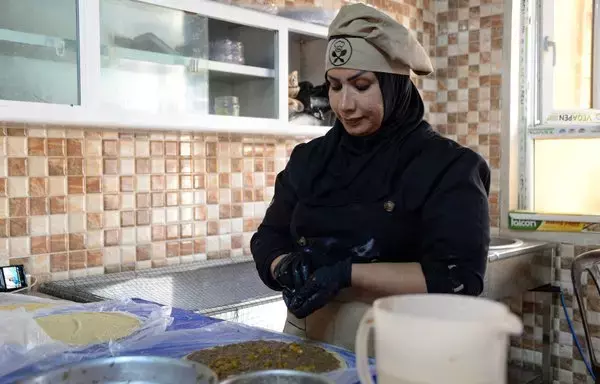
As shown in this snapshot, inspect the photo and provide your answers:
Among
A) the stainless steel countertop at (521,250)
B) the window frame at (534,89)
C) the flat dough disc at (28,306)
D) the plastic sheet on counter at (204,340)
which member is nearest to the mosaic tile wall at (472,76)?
the window frame at (534,89)

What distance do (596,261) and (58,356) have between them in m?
1.90

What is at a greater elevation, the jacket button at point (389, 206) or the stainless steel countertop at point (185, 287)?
the jacket button at point (389, 206)

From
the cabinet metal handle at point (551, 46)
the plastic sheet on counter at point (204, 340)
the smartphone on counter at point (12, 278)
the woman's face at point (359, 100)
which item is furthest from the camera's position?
the cabinet metal handle at point (551, 46)

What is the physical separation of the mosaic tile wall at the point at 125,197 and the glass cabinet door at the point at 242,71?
235 millimetres

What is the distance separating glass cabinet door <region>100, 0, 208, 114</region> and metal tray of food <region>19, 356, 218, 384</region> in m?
1.13

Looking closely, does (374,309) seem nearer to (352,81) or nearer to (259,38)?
(352,81)

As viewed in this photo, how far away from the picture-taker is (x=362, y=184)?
1.39 m

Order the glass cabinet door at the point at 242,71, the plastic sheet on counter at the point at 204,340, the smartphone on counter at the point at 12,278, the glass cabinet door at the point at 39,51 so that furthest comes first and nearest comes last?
1. the glass cabinet door at the point at 242,71
2. the smartphone on counter at the point at 12,278
3. the glass cabinet door at the point at 39,51
4. the plastic sheet on counter at the point at 204,340

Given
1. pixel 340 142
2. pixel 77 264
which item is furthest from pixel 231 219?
pixel 340 142

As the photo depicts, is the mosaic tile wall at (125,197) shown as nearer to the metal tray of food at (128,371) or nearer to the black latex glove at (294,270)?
the black latex glove at (294,270)

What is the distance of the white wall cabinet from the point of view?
5.79ft

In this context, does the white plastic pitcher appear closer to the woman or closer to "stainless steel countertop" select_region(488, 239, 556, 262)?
the woman

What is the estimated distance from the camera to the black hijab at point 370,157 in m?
1.37

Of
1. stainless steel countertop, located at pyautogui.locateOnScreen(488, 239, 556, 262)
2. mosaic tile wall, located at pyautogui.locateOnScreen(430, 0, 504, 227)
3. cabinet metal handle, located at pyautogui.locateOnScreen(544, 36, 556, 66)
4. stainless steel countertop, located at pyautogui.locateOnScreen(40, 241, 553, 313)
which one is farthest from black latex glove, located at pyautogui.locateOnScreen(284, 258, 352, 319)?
cabinet metal handle, located at pyautogui.locateOnScreen(544, 36, 556, 66)
